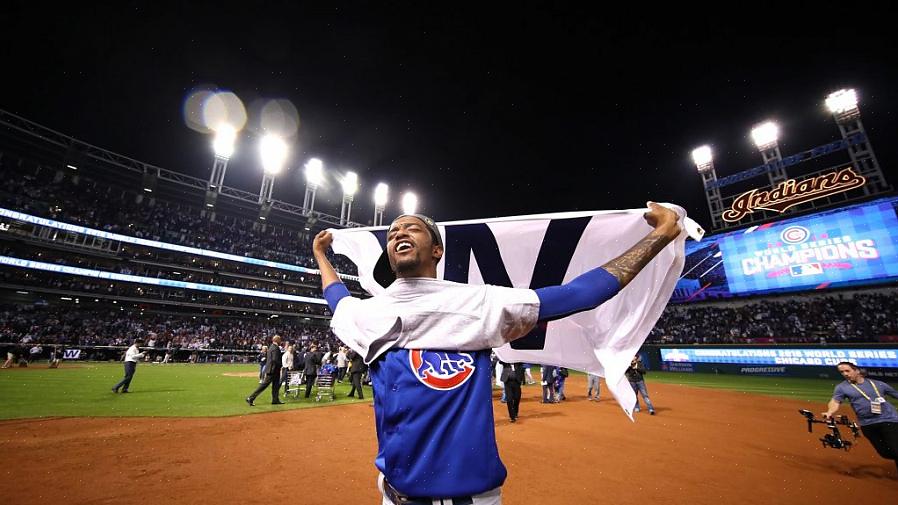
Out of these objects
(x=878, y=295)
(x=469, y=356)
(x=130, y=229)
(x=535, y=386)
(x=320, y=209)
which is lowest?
(x=535, y=386)

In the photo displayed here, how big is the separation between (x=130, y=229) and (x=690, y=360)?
60389mm

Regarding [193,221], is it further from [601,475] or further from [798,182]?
[798,182]

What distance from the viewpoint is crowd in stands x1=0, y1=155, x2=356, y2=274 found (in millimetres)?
37250

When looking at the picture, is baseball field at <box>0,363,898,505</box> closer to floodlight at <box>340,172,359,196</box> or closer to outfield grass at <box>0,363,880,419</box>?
outfield grass at <box>0,363,880,419</box>

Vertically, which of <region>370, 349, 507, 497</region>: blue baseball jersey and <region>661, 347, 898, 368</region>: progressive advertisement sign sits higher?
<region>370, 349, 507, 497</region>: blue baseball jersey

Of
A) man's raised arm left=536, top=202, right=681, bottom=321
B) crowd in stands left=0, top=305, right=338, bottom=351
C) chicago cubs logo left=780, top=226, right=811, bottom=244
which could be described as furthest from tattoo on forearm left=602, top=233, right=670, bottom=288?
chicago cubs logo left=780, top=226, right=811, bottom=244

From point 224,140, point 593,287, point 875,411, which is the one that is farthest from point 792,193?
point 224,140

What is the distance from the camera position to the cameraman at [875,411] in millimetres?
5996

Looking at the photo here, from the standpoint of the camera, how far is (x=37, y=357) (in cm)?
2384

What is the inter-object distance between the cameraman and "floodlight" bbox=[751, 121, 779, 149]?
37.4 meters

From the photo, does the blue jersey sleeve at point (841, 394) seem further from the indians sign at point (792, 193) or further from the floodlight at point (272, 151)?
the floodlight at point (272, 151)

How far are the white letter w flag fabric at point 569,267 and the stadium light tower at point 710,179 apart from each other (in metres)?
42.8

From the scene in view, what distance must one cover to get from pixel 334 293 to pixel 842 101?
45.4 m

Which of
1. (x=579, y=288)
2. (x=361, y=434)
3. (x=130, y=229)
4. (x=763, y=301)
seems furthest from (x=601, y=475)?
(x=130, y=229)
